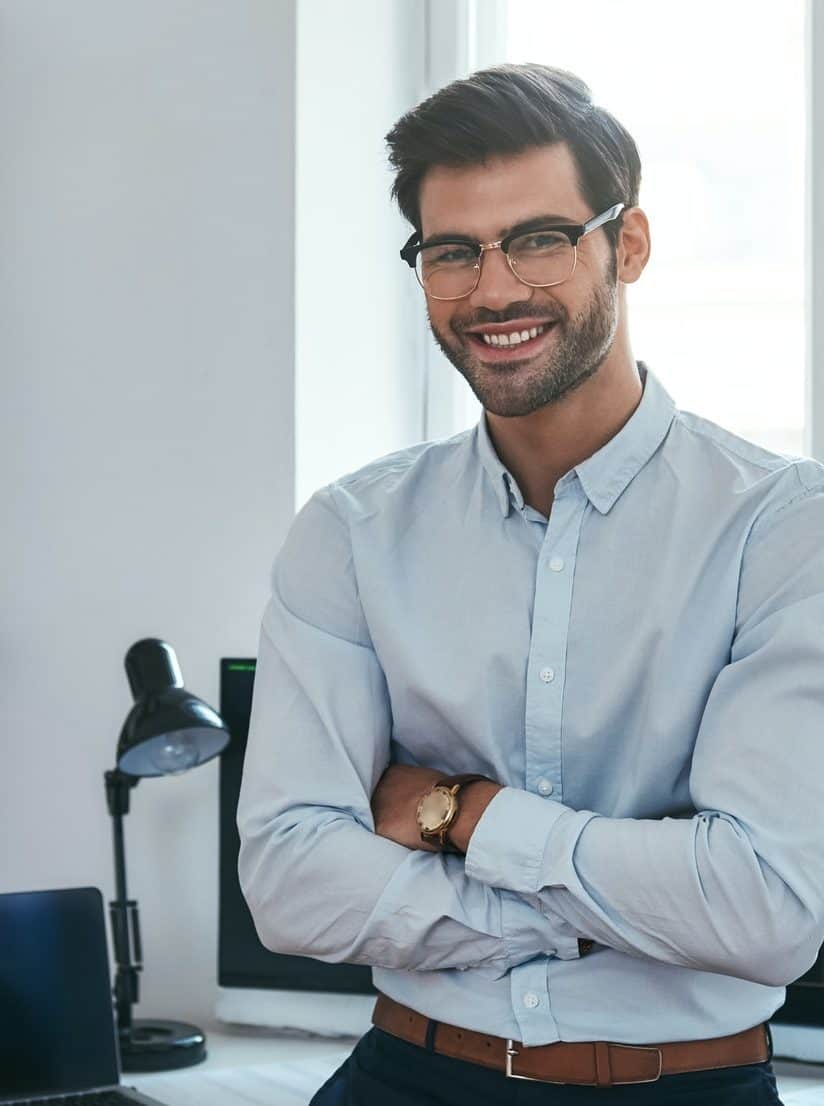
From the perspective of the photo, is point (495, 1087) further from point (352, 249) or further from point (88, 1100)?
point (352, 249)

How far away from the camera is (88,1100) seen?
1.89 meters

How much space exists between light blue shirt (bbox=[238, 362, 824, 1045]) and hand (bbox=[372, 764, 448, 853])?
0.07 ft

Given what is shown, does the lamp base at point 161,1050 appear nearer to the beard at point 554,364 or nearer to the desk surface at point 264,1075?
the desk surface at point 264,1075

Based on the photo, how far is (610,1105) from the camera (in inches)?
57.1

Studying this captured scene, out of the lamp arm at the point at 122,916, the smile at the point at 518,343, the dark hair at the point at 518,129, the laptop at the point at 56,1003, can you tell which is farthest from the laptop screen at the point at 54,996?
the dark hair at the point at 518,129

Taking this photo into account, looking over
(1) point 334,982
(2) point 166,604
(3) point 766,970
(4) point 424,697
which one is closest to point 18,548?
(2) point 166,604

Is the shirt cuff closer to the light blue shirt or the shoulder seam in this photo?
the light blue shirt

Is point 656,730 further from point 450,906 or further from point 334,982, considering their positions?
point 334,982

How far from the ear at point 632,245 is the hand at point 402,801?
58 centimetres

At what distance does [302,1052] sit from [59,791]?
0.66 m

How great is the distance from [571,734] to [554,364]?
0.38 meters

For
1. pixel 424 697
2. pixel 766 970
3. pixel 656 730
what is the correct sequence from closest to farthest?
pixel 766 970 < pixel 656 730 < pixel 424 697


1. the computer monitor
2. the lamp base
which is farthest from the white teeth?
the lamp base

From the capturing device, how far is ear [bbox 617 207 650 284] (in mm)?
1635
